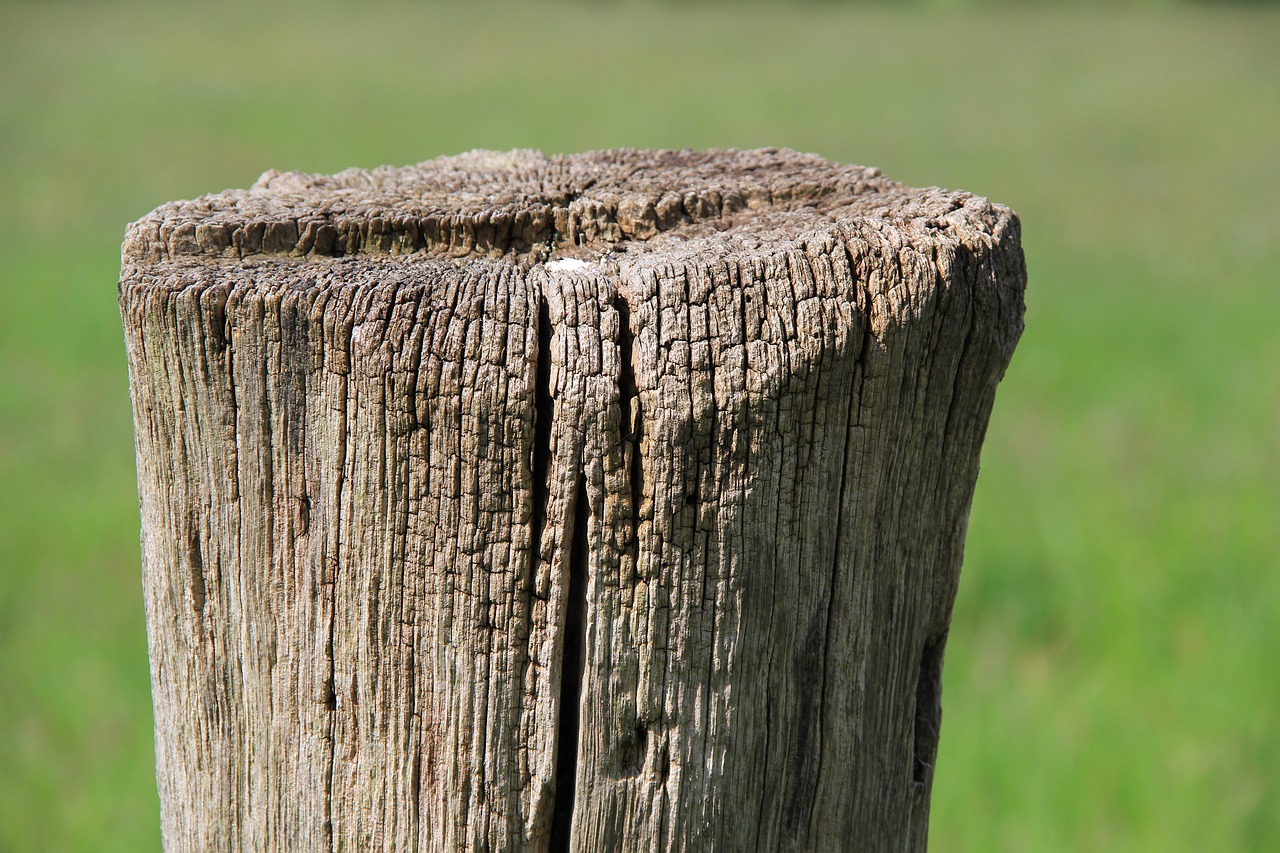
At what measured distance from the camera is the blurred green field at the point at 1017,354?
3727mm

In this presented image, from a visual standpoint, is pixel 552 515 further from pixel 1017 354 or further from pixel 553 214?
pixel 1017 354

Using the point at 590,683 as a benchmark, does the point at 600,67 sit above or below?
above

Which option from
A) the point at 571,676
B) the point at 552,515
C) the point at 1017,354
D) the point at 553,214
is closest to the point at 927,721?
the point at 571,676

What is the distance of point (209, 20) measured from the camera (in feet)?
73.9

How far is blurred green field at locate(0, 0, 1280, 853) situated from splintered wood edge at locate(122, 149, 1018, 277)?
8.39ft

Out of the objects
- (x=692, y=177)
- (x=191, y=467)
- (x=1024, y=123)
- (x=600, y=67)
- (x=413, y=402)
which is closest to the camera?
(x=413, y=402)

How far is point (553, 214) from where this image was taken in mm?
1472

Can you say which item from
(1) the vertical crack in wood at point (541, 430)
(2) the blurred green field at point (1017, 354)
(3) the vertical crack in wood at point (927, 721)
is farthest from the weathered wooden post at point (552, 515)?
(2) the blurred green field at point (1017, 354)

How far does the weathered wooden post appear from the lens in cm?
115

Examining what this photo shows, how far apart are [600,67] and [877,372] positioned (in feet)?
60.9

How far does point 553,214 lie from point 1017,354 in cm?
673

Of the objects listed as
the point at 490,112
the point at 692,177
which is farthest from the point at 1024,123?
the point at 692,177

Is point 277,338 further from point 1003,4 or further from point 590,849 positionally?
point 1003,4

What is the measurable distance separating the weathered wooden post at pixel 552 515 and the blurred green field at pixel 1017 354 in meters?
2.42
